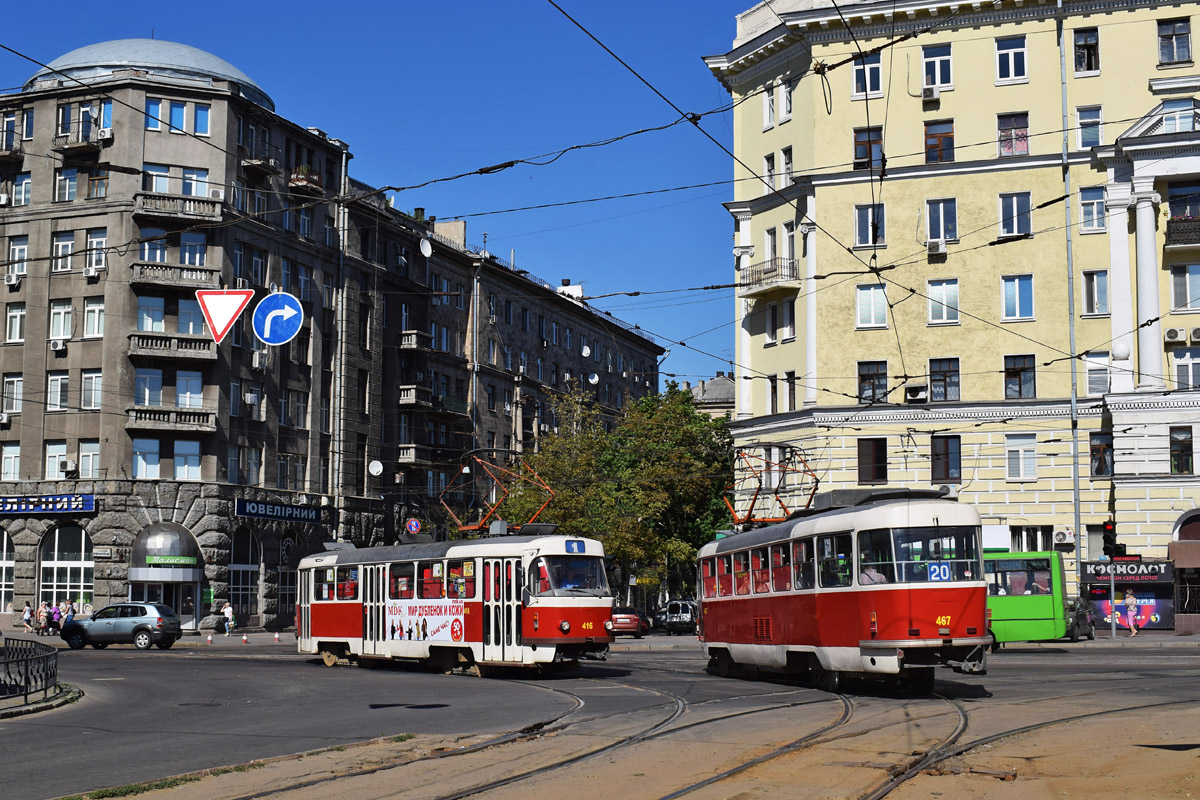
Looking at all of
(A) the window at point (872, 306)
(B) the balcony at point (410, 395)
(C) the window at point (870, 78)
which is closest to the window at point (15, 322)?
(B) the balcony at point (410, 395)

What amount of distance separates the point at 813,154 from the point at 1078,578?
1629 centimetres

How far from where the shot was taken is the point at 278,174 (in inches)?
2151

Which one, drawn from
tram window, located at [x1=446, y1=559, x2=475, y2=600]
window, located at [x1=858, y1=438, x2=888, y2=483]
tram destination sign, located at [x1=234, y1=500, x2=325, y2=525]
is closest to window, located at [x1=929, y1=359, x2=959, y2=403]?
window, located at [x1=858, y1=438, x2=888, y2=483]

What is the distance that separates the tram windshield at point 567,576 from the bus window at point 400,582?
13.7 ft

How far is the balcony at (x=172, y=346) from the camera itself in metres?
50.7

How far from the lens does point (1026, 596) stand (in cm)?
3681

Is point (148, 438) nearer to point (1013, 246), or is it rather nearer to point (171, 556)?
point (171, 556)

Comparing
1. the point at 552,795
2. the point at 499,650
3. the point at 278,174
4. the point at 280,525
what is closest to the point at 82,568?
the point at 280,525

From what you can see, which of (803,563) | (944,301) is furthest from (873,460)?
(803,563)

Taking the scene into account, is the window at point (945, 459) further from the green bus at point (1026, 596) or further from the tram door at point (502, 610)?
the tram door at point (502, 610)

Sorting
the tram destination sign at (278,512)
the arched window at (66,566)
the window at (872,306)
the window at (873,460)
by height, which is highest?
the window at (872,306)

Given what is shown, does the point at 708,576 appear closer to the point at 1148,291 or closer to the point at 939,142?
the point at 1148,291

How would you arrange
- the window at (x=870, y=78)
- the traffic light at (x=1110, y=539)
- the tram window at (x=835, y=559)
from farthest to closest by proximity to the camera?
1. the window at (x=870, y=78)
2. the traffic light at (x=1110, y=539)
3. the tram window at (x=835, y=559)

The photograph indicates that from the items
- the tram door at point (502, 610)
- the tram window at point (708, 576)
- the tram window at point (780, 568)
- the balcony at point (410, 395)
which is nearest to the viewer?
the tram window at point (780, 568)
